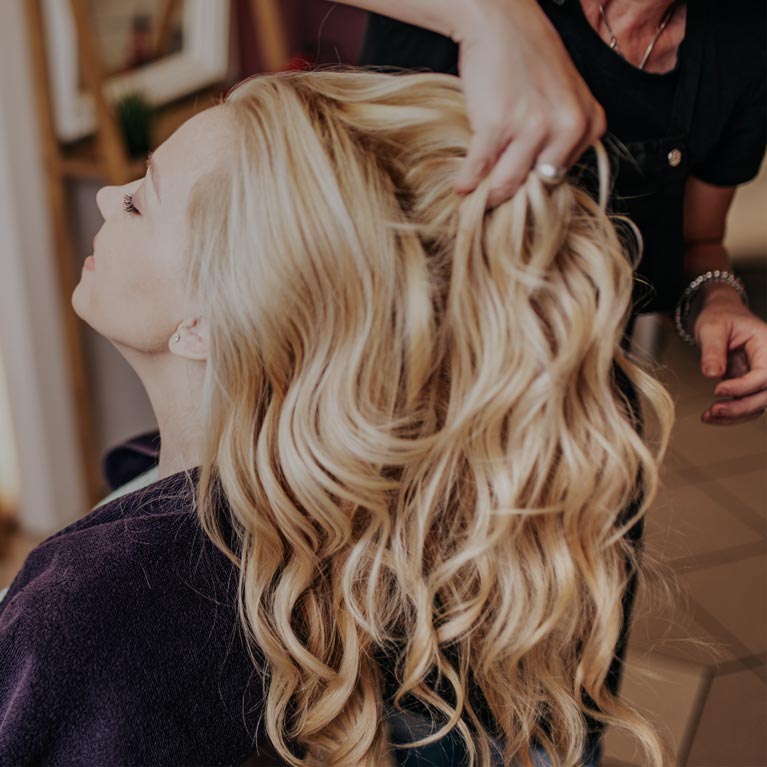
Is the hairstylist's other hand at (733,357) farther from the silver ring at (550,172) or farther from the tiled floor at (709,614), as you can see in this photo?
the silver ring at (550,172)

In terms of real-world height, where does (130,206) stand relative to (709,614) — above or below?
above

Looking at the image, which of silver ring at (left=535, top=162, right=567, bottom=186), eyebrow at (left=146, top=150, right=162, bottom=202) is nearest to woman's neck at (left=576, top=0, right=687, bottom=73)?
silver ring at (left=535, top=162, right=567, bottom=186)

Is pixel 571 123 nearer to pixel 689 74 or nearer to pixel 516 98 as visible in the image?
pixel 516 98

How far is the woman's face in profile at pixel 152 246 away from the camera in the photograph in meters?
0.96

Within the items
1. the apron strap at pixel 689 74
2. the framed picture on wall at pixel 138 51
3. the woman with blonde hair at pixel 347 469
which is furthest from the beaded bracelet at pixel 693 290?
the framed picture on wall at pixel 138 51

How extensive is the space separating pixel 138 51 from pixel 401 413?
1728 mm

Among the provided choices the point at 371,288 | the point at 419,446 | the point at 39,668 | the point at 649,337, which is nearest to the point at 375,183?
the point at 371,288

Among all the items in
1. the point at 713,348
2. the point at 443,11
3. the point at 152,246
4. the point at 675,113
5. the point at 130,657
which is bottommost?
the point at 130,657

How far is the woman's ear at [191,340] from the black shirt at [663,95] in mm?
436

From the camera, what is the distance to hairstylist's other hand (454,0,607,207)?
2.50 feet

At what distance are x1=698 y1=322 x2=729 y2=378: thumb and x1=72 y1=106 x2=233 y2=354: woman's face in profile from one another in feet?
1.99

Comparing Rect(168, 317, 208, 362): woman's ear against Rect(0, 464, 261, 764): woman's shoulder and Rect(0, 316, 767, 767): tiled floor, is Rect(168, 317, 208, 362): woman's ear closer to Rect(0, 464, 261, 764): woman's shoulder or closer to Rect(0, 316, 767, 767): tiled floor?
Rect(0, 464, 261, 764): woman's shoulder

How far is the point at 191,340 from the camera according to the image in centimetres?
99

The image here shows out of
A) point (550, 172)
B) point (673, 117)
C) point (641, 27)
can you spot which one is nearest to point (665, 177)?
point (673, 117)
